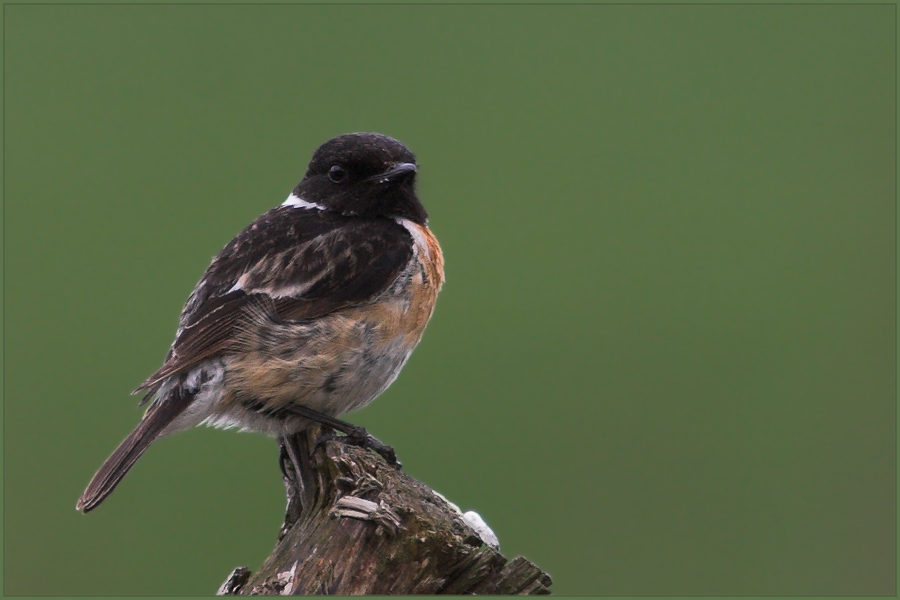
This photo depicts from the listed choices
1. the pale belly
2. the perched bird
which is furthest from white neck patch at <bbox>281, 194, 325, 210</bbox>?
the pale belly

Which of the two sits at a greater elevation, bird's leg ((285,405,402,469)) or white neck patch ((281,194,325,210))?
white neck patch ((281,194,325,210))

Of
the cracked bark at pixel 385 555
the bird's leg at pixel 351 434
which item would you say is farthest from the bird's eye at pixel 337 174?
the cracked bark at pixel 385 555

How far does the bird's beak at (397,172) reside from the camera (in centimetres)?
554

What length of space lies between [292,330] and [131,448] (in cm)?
95

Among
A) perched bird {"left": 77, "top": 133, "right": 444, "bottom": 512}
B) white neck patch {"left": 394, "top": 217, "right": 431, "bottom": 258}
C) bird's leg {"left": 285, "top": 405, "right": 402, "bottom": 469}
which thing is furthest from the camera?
white neck patch {"left": 394, "top": 217, "right": 431, "bottom": 258}

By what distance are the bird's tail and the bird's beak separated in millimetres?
1674

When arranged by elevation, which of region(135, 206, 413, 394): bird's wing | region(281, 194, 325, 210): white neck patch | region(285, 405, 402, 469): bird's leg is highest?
region(281, 194, 325, 210): white neck patch

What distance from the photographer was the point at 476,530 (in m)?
3.88

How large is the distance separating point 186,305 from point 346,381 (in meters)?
1.03

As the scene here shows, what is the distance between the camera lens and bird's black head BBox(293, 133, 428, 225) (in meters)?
5.59

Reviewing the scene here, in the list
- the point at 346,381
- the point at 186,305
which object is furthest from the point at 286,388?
the point at 186,305

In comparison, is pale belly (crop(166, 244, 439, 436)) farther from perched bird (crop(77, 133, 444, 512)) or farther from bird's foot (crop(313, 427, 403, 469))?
bird's foot (crop(313, 427, 403, 469))

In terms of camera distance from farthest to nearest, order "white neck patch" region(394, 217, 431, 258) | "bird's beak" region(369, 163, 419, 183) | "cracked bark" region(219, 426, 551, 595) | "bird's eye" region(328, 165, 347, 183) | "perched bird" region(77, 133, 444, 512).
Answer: "bird's eye" region(328, 165, 347, 183) < "bird's beak" region(369, 163, 419, 183) < "white neck patch" region(394, 217, 431, 258) < "perched bird" region(77, 133, 444, 512) < "cracked bark" region(219, 426, 551, 595)

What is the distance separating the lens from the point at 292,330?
488 cm
